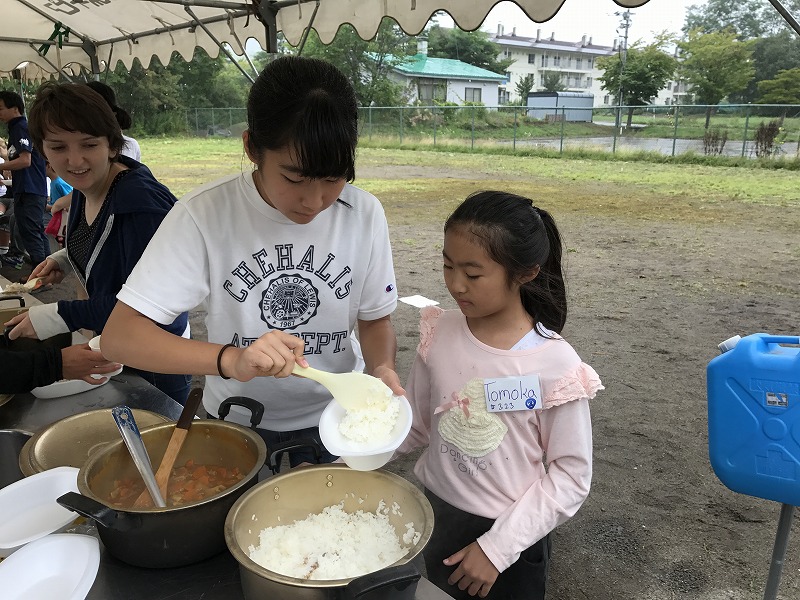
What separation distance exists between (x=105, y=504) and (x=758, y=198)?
13.4 meters

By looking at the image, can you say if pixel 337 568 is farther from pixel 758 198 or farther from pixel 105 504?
pixel 758 198

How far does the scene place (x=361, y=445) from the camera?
101 cm

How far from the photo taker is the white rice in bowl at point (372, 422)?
103 centimetres

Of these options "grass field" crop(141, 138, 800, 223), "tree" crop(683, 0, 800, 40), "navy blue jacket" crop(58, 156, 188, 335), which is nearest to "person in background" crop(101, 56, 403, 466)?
"navy blue jacket" crop(58, 156, 188, 335)

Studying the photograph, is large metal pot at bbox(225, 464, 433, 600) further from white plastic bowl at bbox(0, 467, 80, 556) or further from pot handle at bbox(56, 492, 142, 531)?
white plastic bowl at bbox(0, 467, 80, 556)

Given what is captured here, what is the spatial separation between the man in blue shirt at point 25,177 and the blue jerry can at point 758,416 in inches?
256

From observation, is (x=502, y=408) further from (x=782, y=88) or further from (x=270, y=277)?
(x=782, y=88)

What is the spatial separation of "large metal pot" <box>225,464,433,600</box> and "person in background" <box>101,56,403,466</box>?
0.19m

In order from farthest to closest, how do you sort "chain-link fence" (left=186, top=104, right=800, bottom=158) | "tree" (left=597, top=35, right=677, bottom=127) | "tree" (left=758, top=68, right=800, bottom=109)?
"tree" (left=597, top=35, right=677, bottom=127) → "tree" (left=758, top=68, right=800, bottom=109) → "chain-link fence" (left=186, top=104, right=800, bottom=158)

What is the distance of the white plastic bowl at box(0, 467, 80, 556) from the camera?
105 centimetres

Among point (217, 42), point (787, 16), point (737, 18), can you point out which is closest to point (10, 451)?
point (787, 16)

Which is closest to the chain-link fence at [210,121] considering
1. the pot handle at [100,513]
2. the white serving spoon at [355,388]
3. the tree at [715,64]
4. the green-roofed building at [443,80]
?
the green-roofed building at [443,80]

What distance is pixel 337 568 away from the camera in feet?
3.21

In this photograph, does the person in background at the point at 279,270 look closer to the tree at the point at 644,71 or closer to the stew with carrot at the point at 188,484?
the stew with carrot at the point at 188,484
